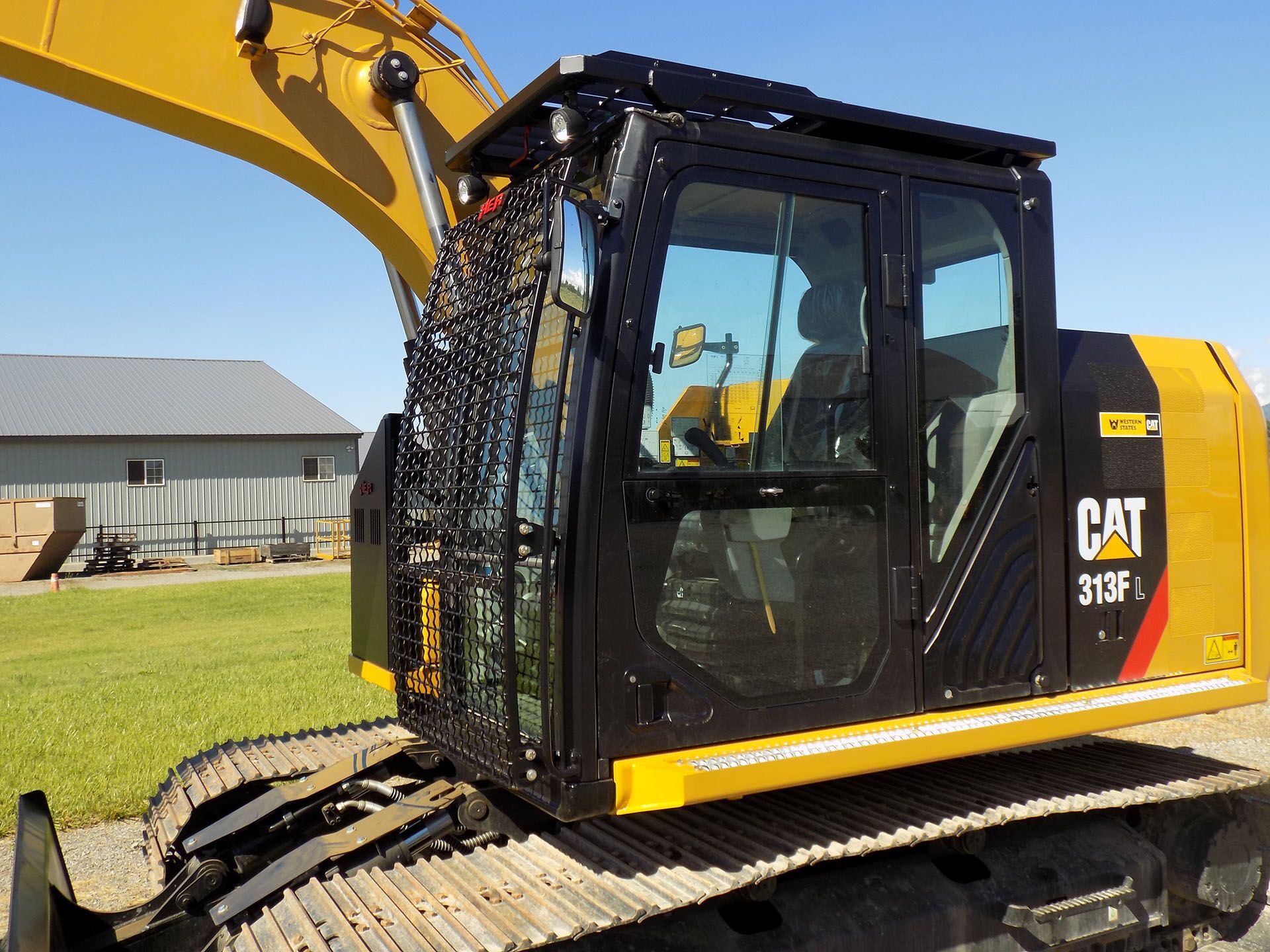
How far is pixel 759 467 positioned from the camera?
3100mm

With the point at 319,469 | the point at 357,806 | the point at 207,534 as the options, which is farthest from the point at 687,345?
the point at 319,469

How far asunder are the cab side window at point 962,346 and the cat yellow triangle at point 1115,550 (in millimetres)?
626

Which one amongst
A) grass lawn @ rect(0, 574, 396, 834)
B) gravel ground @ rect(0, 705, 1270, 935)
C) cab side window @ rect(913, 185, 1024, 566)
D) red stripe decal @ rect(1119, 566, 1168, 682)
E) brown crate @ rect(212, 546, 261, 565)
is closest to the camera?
cab side window @ rect(913, 185, 1024, 566)

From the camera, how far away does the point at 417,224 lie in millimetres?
4637

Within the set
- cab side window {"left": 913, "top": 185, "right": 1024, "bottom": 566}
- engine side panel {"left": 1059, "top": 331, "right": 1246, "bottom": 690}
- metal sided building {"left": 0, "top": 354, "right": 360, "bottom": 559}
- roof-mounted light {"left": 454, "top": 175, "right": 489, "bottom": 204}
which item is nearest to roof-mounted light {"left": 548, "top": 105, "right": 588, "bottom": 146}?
roof-mounted light {"left": 454, "top": 175, "right": 489, "bottom": 204}

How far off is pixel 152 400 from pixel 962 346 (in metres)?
32.9

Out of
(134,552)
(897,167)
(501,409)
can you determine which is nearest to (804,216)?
(897,167)

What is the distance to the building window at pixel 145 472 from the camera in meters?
30.4

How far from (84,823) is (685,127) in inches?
190

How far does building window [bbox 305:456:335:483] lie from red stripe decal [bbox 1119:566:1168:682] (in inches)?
1224

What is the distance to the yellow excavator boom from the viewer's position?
399 cm

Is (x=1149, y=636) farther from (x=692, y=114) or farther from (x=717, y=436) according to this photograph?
(x=692, y=114)

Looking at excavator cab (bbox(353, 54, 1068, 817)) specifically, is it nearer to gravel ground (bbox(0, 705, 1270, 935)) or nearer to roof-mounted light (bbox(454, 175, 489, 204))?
roof-mounted light (bbox(454, 175, 489, 204))

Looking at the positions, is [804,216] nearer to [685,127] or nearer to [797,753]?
[685,127]
